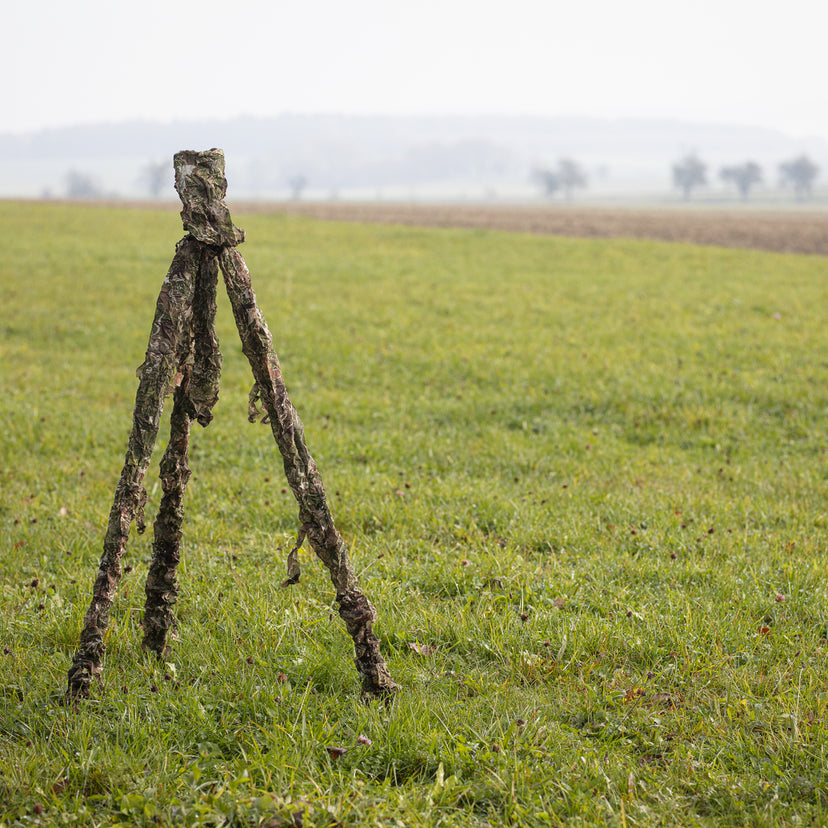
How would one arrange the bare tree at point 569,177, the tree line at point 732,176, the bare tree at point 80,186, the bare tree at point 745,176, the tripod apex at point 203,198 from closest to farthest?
the tripod apex at point 203,198 < the tree line at point 732,176 < the bare tree at point 745,176 < the bare tree at point 569,177 < the bare tree at point 80,186

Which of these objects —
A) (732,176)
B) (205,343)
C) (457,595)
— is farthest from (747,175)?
(205,343)

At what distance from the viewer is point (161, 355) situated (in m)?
3.48

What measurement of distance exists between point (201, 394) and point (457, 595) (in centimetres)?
236

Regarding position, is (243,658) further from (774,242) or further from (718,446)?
(774,242)

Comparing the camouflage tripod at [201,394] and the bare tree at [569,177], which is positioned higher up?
the bare tree at [569,177]

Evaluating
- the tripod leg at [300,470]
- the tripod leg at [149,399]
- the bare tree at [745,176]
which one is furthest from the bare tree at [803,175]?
the tripod leg at [149,399]

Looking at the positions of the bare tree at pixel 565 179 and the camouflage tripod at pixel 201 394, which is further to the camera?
the bare tree at pixel 565 179

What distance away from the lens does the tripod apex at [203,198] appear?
344 cm

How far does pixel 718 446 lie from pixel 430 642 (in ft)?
16.9

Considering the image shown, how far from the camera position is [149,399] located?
348 cm

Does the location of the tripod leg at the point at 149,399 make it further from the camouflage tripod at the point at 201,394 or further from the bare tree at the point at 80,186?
the bare tree at the point at 80,186

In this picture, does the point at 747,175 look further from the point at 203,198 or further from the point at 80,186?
the point at 203,198

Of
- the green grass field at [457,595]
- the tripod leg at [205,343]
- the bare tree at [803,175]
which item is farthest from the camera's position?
the bare tree at [803,175]

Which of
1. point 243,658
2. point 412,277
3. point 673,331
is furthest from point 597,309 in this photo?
point 243,658
